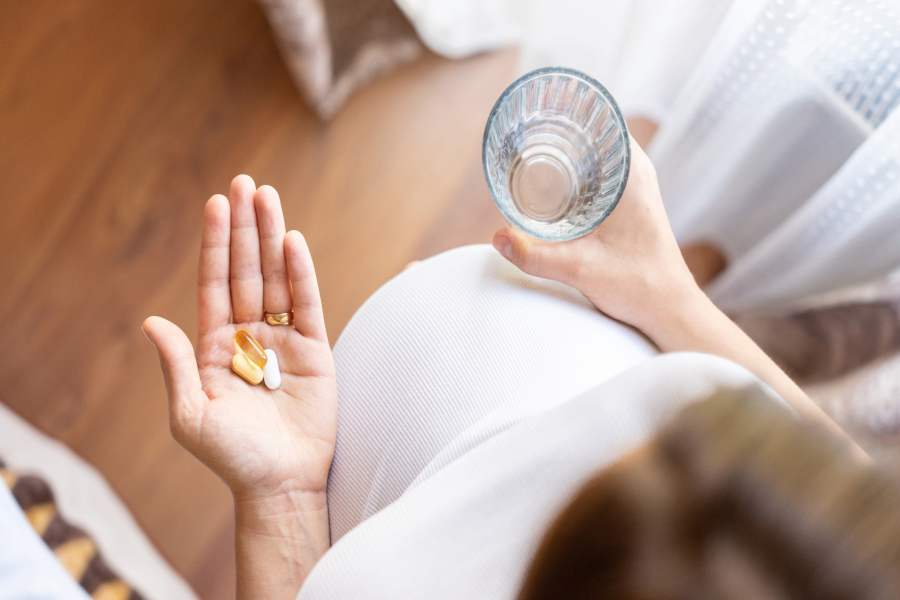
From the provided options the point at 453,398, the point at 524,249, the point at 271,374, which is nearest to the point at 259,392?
the point at 271,374

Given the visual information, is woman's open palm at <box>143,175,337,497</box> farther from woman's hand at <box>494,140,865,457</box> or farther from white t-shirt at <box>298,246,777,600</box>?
woman's hand at <box>494,140,865,457</box>

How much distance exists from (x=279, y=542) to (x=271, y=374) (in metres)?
0.20

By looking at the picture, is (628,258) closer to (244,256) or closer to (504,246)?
(504,246)

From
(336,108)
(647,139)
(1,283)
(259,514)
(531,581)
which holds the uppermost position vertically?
(647,139)

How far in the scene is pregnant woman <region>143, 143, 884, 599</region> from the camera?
49 centimetres

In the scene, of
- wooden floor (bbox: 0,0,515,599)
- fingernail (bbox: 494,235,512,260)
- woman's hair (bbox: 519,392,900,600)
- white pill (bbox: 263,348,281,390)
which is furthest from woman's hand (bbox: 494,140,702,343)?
wooden floor (bbox: 0,0,515,599)

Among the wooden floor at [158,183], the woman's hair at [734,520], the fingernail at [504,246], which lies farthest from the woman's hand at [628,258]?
the wooden floor at [158,183]

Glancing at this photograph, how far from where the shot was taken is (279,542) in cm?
68

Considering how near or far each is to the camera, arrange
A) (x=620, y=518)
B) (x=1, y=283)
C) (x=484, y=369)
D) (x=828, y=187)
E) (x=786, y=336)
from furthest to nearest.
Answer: (x=1, y=283) < (x=786, y=336) < (x=828, y=187) < (x=484, y=369) < (x=620, y=518)

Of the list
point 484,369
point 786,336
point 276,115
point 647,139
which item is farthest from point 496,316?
point 276,115

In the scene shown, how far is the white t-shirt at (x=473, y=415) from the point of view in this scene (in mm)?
485

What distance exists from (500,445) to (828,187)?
2.02 ft

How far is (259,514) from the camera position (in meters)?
0.68

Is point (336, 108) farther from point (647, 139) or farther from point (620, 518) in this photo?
point (620, 518)
